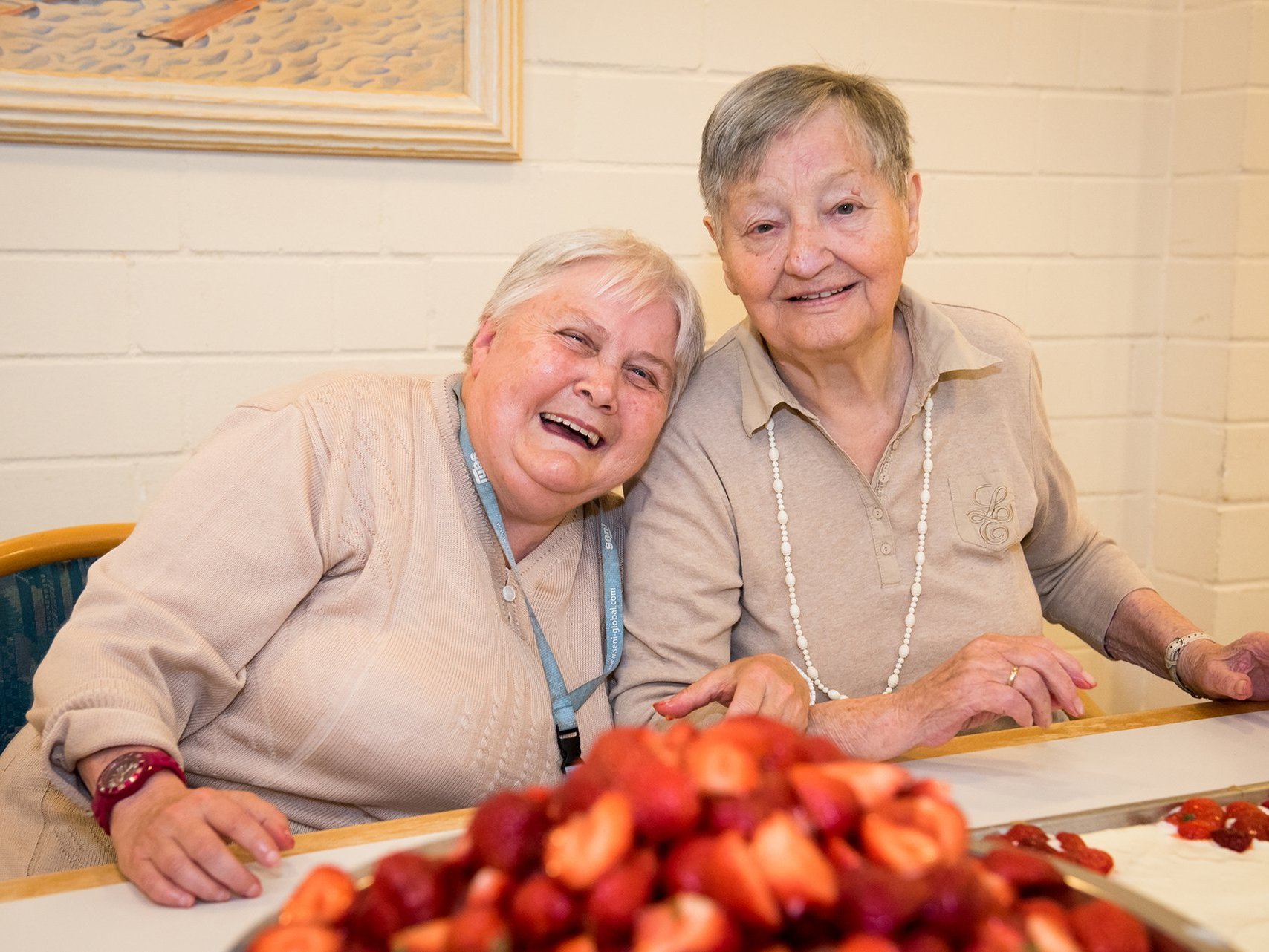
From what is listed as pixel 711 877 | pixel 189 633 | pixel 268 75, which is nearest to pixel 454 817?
pixel 189 633

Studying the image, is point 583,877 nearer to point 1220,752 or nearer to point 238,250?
point 1220,752

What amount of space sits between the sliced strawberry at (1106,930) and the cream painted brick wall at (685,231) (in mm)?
1552

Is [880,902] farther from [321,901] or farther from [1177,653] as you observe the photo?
[1177,653]

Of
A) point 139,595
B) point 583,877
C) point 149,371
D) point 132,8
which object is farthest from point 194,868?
point 132,8

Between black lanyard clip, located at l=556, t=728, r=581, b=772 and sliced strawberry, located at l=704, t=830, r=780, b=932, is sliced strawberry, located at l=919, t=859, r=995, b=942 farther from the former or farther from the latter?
black lanyard clip, located at l=556, t=728, r=581, b=772

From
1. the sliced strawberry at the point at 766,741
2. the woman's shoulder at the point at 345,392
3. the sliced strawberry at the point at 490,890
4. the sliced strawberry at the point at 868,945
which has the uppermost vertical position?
the woman's shoulder at the point at 345,392

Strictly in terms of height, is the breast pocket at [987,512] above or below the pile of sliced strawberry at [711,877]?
below

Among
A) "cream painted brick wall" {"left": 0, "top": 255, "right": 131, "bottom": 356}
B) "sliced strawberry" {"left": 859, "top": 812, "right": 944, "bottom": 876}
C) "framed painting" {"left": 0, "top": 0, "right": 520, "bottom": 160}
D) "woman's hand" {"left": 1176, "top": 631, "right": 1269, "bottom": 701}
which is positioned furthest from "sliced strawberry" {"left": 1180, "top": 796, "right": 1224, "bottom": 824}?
"cream painted brick wall" {"left": 0, "top": 255, "right": 131, "bottom": 356}

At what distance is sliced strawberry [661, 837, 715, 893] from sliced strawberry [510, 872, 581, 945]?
46 millimetres

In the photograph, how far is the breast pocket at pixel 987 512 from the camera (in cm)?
160

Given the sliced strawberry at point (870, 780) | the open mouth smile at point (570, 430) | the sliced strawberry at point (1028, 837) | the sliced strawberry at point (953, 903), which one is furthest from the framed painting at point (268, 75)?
the sliced strawberry at point (953, 903)

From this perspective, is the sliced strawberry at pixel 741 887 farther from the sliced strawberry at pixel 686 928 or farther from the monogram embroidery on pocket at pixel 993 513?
the monogram embroidery on pocket at pixel 993 513

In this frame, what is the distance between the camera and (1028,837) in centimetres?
93

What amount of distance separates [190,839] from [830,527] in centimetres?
92
